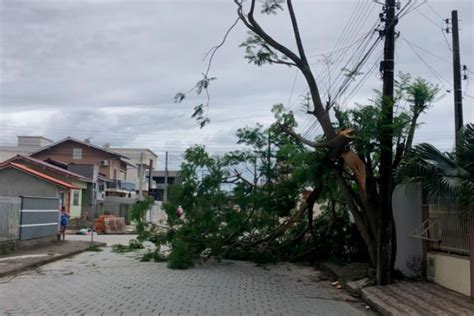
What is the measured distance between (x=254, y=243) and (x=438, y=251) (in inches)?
301

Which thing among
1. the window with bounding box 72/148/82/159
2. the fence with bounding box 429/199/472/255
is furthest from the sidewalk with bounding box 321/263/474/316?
the window with bounding box 72/148/82/159

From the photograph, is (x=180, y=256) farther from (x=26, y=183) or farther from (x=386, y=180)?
(x=26, y=183)

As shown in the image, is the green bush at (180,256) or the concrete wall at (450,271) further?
the green bush at (180,256)

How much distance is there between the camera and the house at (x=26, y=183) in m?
31.0

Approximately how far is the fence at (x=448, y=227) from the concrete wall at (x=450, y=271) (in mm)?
183

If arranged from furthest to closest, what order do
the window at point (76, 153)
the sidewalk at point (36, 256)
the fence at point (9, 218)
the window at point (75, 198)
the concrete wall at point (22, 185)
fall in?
the window at point (76, 153)
the window at point (75, 198)
the concrete wall at point (22, 185)
the fence at point (9, 218)
the sidewalk at point (36, 256)

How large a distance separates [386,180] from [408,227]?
2287 millimetres

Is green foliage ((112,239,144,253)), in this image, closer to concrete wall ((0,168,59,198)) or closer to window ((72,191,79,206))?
concrete wall ((0,168,59,198))

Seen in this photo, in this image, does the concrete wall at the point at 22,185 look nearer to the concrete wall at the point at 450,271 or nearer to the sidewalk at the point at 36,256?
the sidewalk at the point at 36,256

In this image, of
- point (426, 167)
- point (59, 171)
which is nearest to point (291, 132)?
point (426, 167)

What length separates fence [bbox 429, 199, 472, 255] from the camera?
11.9 m

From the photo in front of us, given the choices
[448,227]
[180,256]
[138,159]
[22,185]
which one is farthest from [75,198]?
[138,159]

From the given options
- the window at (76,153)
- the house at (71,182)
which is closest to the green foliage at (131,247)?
the house at (71,182)

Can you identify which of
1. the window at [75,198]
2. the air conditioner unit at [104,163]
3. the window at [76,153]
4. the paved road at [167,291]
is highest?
the window at [76,153]
